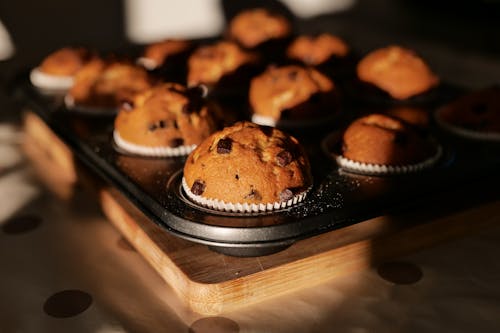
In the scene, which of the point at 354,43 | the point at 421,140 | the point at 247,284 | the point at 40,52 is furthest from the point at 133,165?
the point at 354,43

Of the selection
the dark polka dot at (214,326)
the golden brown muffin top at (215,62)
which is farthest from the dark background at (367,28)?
the dark polka dot at (214,326)

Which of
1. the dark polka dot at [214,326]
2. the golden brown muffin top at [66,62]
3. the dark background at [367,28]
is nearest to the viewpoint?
the dark polka dot at [214,326]

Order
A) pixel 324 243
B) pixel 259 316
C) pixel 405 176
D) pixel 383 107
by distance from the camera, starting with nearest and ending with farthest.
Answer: pixel 259 316 < pixel 324 243 < pixel 405 176 < pixel 383 107

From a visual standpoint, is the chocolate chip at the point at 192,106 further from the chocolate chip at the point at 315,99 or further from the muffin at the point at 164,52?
the muffin at the point at 164,52

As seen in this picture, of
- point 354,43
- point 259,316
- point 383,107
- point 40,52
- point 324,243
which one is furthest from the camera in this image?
point 354,43

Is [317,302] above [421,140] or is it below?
below

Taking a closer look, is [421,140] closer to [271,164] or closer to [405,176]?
[405,176]
